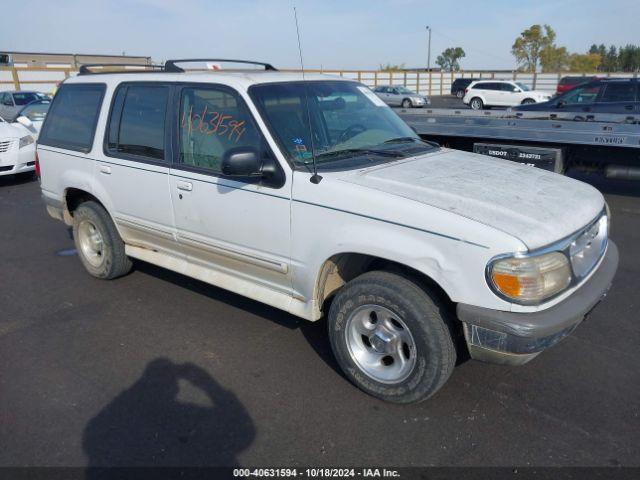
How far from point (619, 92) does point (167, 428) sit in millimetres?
13098

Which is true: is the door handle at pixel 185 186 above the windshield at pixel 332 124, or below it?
below

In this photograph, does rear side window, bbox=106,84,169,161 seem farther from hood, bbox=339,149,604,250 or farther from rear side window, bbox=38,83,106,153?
hood, bbox=339,149,604,250

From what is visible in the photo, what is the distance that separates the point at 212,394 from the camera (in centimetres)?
347

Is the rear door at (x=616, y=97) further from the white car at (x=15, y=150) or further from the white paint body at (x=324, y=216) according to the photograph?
the white car at (x=15, y=150)

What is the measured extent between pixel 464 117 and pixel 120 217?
230 inches

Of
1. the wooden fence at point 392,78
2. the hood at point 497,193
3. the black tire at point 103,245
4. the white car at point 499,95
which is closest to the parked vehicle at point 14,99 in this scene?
the wooden fence at point 392,78

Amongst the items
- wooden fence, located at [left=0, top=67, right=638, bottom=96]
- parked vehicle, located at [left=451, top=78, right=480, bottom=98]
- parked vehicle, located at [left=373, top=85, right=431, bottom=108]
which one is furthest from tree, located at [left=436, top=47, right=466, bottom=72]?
parked vehicle, located at [left=373, top=85, right=431, bottom=108]

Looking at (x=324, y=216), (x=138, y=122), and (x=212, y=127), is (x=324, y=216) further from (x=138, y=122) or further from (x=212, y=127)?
(x=138, y=122)

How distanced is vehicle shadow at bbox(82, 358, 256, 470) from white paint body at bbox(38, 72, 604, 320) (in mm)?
A: 795

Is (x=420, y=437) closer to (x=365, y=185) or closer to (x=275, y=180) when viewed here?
(x=365, y=185)

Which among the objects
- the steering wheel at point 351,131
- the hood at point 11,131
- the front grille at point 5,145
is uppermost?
the steering wheel at point 351,131

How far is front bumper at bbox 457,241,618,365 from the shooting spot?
2.74 m

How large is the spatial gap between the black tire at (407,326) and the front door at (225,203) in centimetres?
56

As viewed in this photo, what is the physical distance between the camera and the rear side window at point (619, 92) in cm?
1238
